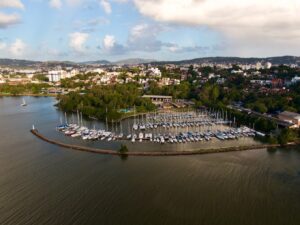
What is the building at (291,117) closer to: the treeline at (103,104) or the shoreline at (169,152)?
the shoreline at (169,152)

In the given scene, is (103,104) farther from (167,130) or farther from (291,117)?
(291,117)

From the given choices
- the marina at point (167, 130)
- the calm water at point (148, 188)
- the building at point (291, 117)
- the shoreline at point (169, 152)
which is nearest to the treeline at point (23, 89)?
the marina at point (167, 130)

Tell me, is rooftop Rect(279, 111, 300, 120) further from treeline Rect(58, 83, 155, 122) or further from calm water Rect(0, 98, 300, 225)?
treeline Rect(58, 83, 155, 122)

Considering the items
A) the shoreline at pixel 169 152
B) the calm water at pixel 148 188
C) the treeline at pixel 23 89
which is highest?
the treeline at pixel 23 89

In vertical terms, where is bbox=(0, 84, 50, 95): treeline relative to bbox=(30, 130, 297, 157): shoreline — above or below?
above

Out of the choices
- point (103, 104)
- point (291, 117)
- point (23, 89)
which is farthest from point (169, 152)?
point (23, 89)

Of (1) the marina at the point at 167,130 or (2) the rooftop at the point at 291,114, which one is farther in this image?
(2) the rooftop at the point at 291,114

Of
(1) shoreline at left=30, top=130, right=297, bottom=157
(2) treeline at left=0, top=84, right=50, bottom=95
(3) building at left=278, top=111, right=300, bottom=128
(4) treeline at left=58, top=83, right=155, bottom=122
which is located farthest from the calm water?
(2) treeline at left=0, top=84, right=50, bottom=95
